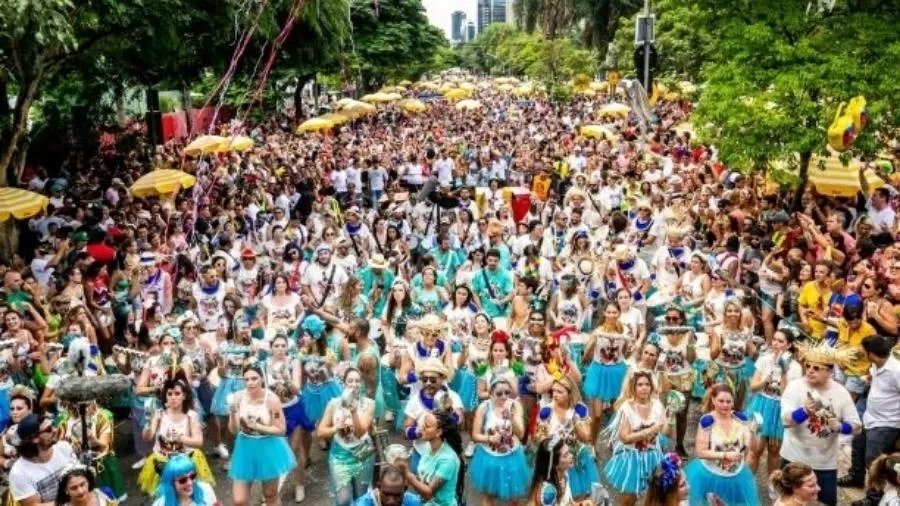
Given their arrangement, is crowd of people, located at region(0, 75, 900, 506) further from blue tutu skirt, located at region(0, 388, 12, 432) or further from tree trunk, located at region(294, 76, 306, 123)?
tree trunk, located at region(294, 76, 306, 123)

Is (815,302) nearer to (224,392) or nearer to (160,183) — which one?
(224,392)

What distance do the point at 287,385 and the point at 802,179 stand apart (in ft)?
30.4

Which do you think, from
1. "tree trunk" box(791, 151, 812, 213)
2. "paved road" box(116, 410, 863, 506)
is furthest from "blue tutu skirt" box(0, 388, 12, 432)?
"tree trunk" box(791, 151, 812, 213)

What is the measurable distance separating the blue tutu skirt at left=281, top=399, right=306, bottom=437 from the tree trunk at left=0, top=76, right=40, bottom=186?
27.1ft

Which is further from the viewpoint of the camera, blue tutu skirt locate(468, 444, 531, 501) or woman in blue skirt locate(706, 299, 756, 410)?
woman in blue skirt locate(706, 299, 756, 410)

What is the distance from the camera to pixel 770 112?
12.3m

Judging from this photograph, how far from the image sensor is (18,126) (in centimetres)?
1330

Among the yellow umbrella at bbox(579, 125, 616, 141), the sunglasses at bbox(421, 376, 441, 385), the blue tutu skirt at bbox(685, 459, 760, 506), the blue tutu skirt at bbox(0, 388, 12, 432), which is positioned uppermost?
the yellow umbrella at bbox(579, 125, 616, 141)

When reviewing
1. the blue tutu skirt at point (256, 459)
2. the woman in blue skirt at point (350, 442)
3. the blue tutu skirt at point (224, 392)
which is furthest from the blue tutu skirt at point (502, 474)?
the blue tutu skirt at point (224, 392)

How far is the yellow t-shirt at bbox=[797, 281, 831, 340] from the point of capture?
27.7 ft

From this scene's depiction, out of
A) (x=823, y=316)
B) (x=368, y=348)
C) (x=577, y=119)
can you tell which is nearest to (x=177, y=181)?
(x=368, y=348)

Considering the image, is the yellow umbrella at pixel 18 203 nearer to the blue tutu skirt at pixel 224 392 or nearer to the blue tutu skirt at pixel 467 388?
the blue tutu skirt at pixel 224 392

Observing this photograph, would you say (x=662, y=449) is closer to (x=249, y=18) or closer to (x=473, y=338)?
(x=473, y=338)

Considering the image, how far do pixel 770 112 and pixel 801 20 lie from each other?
4.67 ft
